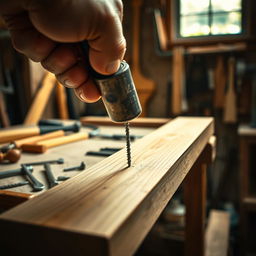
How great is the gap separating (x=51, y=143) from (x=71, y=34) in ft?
2.37

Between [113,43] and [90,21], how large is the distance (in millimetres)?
66

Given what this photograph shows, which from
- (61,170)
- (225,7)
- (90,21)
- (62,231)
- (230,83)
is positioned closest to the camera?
(62,231)

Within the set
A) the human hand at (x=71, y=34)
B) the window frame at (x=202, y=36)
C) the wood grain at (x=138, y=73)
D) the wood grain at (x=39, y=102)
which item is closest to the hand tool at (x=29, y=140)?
the human hand at (x=71, y=34)

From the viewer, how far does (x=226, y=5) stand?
2613 millimetres

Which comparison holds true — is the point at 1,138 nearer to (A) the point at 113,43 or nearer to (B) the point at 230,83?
(A) the point at 113,43

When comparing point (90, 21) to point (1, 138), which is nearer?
point (90, 21)

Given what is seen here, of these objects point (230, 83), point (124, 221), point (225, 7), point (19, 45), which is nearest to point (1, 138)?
point (19, 45)

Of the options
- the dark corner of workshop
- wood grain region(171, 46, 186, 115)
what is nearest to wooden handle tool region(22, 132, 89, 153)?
the dark corner of workshop

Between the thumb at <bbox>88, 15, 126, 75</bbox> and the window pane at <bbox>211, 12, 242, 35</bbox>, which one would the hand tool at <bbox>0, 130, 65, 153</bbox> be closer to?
the thumb at <bbox>88, 15, 126, 75</bbox>

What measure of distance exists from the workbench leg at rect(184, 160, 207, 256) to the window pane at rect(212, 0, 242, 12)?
1.81 meters

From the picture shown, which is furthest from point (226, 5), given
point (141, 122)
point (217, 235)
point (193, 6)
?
point (217, 235)

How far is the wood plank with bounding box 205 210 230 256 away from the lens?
5.12 ft

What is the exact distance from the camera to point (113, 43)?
22.3 inches

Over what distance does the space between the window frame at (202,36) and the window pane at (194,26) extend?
5cm
